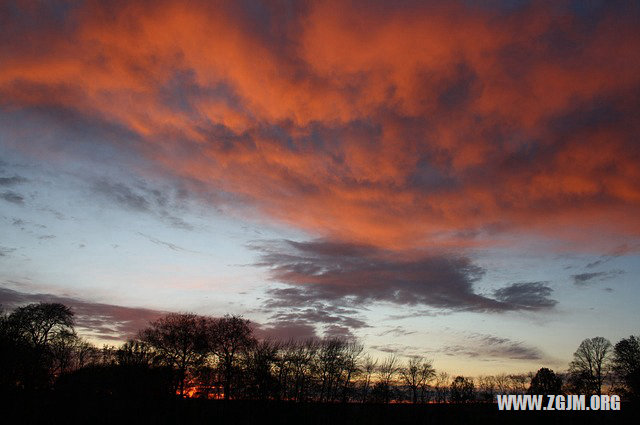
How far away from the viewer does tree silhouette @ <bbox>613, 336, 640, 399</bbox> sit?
72812 mm

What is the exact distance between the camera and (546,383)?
111 meters

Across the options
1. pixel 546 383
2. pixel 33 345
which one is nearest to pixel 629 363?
pixel 546 383

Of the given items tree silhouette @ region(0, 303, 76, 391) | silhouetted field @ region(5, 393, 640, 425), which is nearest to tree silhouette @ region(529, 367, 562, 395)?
silhouetted field @ region(5, 393, 640, 425)

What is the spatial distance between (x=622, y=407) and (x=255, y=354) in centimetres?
7189

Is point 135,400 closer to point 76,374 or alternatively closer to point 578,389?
point 76,374

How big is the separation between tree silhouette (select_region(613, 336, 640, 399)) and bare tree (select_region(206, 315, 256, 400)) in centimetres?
7522

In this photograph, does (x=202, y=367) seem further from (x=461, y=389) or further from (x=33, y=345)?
(x=461, y=389)

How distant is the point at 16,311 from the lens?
72562 millimetres

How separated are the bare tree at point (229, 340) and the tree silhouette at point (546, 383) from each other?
83.4 meters

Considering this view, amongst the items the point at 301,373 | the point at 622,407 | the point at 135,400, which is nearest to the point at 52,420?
the point at 135,400

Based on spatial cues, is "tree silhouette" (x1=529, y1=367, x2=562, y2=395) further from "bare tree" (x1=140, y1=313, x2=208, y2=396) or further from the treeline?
"bare tree" (x1=140, y1=313, x2=208, y2=396)

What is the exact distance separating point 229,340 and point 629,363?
273 ft

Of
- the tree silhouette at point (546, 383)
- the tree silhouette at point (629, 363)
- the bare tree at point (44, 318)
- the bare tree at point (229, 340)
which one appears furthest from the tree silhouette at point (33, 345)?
the tree silhouette at point (546, 383)

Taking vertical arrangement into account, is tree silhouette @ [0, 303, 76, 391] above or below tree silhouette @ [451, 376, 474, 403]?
above
